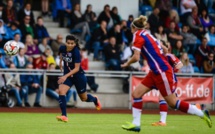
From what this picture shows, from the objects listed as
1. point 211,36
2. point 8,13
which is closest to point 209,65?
point 211,36

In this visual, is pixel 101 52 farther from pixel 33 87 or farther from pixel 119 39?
pixel 33 87

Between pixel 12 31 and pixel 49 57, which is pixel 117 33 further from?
pixel 12 31

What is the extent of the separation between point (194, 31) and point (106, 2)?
396 centimetres

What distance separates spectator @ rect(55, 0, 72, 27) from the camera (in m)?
26.3

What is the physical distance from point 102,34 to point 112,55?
110 centimetres

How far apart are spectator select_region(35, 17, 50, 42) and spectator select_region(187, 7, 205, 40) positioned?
6.91m

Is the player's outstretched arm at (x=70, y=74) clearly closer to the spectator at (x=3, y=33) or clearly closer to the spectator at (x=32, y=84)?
the spectator at (x=32, y=84)

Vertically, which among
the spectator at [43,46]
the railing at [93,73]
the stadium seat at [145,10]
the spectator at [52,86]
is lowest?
the spectator at [52,86]

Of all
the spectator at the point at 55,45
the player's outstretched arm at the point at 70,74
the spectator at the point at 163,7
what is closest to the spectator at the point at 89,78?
the spectator at the point at 55,45

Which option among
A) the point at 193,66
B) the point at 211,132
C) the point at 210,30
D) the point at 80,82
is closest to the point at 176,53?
the point at 193,66

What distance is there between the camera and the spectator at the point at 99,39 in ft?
84.9

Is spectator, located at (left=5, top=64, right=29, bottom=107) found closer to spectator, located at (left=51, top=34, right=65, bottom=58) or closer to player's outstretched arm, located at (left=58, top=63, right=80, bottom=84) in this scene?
spectator, located at (left=51, top=34, right=65, bottom=58)

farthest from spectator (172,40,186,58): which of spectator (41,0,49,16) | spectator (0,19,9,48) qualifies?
spectator (0,19,9,48)

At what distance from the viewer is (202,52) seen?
89.8 ft
